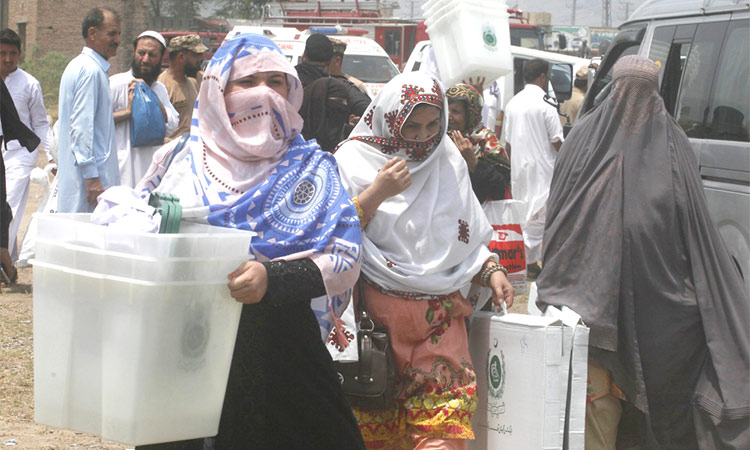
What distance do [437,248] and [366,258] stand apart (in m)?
0.25

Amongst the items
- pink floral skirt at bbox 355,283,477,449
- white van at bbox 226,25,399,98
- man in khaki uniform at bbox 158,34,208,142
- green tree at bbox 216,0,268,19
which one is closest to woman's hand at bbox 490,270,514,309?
pink floral skirt at bbox 355,283,477,449

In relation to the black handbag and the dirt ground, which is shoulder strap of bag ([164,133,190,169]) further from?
the dirt ground

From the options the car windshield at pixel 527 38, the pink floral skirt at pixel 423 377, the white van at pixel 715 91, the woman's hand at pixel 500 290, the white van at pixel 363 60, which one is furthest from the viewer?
the car windshield at pixel 527 38

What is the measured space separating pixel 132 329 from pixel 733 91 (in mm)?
3425

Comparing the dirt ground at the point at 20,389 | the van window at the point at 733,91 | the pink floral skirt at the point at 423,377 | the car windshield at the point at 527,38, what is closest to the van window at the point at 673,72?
the van window at the point at 733,91

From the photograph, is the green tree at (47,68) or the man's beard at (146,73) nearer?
the man's beard at (146,73)

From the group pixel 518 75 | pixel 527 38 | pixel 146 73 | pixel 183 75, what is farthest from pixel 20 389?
pixel 527 38

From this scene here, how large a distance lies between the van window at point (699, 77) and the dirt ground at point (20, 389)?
310 centimetres

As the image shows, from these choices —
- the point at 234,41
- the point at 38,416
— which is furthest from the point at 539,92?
the point at 38,416

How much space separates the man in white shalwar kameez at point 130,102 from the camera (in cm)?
611

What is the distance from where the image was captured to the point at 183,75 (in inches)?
296

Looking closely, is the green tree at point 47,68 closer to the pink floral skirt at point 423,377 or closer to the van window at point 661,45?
the van window at point 661,45

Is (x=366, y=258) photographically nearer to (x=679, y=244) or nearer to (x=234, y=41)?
(x=234, y=41)

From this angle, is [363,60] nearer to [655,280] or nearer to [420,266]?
[655,280]
